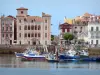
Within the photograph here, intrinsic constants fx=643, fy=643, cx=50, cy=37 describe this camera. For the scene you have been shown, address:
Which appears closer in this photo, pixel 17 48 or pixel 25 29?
pixel 17 48

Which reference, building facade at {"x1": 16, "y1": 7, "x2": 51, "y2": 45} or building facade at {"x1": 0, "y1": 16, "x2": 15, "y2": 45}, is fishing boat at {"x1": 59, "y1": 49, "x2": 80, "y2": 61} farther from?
building facade at {"x1": 0, "y1": 16, "x2": 15, "y2": 45}

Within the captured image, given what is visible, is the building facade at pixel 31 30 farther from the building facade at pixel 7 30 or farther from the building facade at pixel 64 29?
the building facade at pixel 64 29

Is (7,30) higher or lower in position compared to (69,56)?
higher

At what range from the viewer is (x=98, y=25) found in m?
137

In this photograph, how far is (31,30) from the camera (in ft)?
456

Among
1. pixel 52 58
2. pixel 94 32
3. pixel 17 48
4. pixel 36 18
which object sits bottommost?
pixel 52 58

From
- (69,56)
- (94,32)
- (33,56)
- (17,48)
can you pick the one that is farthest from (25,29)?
(69,56)

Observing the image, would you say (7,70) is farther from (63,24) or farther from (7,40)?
(63,24)

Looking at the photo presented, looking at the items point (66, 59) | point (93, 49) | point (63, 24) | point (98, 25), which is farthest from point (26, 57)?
point (63, 24)

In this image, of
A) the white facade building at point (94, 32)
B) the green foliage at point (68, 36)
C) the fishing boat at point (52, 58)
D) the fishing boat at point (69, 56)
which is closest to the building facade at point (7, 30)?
the green foliage at point (68, 36)

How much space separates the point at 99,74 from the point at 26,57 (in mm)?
33737

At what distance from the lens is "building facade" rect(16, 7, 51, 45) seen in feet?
453

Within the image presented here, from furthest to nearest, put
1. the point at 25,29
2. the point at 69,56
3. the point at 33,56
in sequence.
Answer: the point at 25,29 → the point at 33,56 → the point at 69,56

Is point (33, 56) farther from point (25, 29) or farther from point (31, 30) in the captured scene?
point (25, 29)
